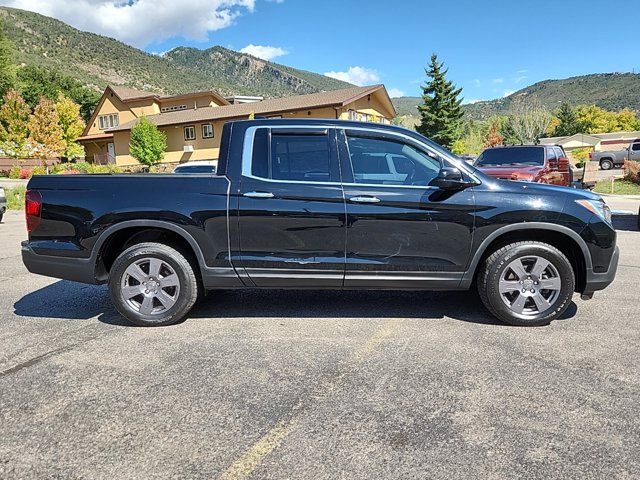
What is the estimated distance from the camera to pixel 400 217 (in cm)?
411

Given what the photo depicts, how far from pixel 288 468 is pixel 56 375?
204 cm

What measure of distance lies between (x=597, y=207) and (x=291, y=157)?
2.83 m

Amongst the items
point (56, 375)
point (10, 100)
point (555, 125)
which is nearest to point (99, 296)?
point (56, 375)

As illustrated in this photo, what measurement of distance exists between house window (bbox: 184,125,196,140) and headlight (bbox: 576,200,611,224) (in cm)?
3838

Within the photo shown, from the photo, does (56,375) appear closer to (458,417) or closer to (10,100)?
(458,417)

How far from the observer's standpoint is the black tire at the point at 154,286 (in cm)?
430

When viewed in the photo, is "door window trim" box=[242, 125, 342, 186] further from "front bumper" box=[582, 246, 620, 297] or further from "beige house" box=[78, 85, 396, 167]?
"beige house" box=[78, 85, 396, 167]

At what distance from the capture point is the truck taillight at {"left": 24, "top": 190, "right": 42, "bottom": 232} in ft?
14.3

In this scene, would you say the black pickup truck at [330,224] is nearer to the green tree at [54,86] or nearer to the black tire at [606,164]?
the black tire at [606,164]

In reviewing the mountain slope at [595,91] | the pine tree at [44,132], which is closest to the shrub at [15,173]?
the pine tree at [44,132]

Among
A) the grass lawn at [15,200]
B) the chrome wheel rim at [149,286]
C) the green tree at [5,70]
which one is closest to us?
the chrome wheel rim at [149,286]

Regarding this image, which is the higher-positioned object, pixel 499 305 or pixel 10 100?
pixel 10 100

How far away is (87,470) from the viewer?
2334 millimetres

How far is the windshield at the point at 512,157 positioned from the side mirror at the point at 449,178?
8.14 m
